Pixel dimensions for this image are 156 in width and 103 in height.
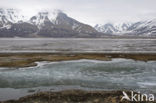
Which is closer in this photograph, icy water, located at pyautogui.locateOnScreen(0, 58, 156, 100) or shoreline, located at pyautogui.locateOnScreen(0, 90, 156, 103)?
shoreline, located at pyautogui.locateOnScreen(0, 90, 156, 103)

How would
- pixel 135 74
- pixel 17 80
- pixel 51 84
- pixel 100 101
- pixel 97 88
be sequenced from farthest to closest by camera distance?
pixel 135 74, pixel 17 80, pixel 51 84, pixel 97 88, pixel 100 101

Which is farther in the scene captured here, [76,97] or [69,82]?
[69,82]

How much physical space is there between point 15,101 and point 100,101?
27.8ft

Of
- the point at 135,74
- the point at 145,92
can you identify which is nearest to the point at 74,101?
the point at 145,92

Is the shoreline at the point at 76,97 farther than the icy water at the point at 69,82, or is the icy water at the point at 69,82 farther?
the icy water at the point at 69,82

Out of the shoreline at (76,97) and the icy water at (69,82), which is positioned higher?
the shoreline at (76,97)

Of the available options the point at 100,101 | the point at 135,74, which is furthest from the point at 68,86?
the point at 135,74

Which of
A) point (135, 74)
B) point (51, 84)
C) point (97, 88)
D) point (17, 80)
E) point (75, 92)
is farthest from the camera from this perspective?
point (135, 74)

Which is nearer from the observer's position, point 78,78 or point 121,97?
point 121,97

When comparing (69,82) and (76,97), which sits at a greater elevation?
(76,97)

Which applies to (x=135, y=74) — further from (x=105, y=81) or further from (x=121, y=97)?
(x=121, y=97)

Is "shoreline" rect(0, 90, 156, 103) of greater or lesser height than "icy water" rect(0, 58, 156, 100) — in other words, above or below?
above

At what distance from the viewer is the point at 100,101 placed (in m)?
20.6

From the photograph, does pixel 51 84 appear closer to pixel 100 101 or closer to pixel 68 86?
pixel 68 86
